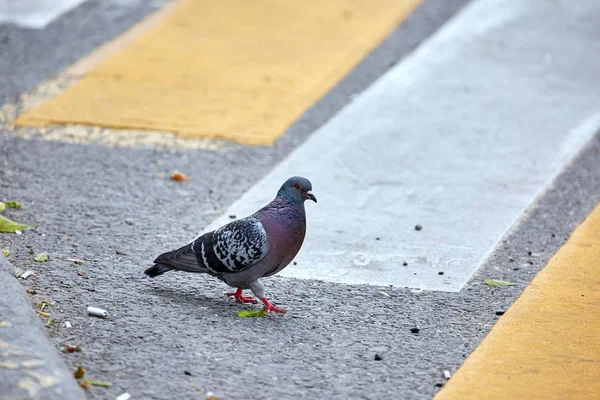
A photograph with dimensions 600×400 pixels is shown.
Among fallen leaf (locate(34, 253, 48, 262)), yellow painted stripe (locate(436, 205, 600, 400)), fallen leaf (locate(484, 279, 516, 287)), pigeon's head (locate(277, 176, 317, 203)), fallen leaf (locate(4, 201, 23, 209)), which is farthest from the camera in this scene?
fallen leaf (locate(4, 201, 23, 209))

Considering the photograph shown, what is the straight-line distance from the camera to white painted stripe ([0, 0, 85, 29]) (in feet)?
32.9

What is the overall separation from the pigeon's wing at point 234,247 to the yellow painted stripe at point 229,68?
2.67 meters

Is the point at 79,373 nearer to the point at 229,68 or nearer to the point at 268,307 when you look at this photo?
the point at 268,307

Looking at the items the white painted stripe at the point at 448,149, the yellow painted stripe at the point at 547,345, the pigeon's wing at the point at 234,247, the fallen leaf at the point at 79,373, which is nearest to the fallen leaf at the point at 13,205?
the white painted stripe at the point at 448,149

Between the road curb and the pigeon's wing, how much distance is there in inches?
37.8

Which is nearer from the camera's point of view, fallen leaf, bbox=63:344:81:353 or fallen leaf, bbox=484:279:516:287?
fallen leaf, bbox=63:344:81:353

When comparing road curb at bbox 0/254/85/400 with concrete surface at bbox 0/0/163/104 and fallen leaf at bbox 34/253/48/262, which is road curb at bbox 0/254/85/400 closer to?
fallen leaf at bbox 34/253/48/262

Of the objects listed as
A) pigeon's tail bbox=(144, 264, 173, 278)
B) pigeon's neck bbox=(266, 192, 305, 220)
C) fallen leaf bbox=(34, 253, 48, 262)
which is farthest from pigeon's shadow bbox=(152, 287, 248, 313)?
fallen leaf bbox=(34, 253, 48, 262)

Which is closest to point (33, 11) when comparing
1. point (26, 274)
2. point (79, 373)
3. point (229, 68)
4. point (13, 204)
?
point (229, 68)

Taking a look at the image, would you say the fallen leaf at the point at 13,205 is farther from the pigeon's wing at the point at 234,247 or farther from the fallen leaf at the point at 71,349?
the fallen leaf at the point at 71,349

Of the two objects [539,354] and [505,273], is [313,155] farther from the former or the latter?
[539,354]

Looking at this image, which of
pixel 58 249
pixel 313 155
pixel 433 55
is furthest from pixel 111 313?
pixel 433 55

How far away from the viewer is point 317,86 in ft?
29.2

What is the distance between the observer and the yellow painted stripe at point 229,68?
8.12 meters
